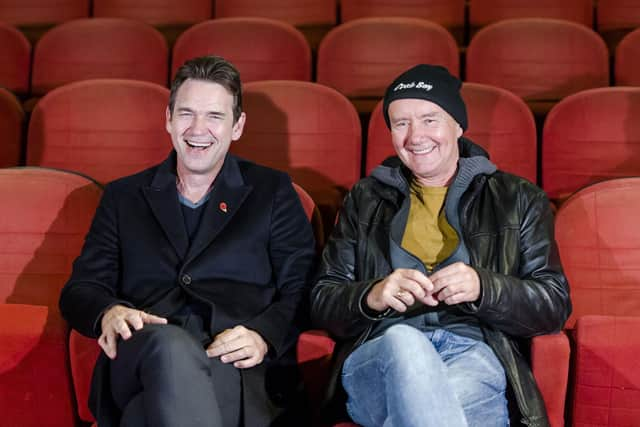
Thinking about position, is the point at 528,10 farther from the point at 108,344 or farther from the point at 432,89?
the point at 108,344

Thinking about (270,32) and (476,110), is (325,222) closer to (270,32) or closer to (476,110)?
(476,110)

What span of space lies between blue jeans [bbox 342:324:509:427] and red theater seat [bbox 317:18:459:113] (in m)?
0.78

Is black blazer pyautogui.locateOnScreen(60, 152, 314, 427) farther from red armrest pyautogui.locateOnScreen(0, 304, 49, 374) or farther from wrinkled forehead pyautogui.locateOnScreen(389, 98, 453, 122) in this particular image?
wrinkled forehead pyautogui.locateOnScreen(389, 98, 453, 122)

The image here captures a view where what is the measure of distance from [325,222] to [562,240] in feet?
1.19

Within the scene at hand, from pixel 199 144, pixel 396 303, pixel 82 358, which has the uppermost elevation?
pixel 199 144

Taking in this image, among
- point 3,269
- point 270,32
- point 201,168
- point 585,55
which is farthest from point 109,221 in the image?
point 585,55

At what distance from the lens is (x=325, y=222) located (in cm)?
133

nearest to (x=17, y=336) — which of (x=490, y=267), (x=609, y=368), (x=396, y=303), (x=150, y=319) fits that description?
Result: (x=150, y=319)

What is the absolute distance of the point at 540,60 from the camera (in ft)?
5.37

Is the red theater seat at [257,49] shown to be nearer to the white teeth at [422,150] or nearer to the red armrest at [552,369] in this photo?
the white teeth at [422,150]

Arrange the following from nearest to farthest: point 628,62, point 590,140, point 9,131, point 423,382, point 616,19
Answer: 1. point 423,382
2. point 590,140
3. point 9,131
4. point 628,62
5. point 616,19

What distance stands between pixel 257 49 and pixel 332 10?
324mm

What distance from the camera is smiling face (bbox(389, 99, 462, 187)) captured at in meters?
1.02

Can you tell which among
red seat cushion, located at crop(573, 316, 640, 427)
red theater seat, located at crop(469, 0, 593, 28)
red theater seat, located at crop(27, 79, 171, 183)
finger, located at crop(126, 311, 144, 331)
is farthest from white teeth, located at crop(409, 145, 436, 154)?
red theater seat, located at crop(469, 0, 593, 28)
